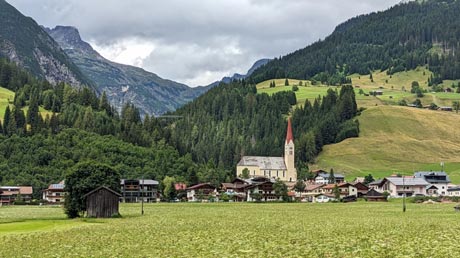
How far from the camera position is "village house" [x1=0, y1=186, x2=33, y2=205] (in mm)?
171375

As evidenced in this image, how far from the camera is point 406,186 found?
608 ft

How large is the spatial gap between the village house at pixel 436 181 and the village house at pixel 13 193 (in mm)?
118114

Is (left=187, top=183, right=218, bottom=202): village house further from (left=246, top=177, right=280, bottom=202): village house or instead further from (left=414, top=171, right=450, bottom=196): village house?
(left=414, top=171, right=450, bottom=196): village house

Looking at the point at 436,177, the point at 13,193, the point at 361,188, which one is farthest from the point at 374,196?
the point at 13,193

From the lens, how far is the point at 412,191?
186m

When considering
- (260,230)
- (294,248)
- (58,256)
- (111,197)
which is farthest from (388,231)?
(111,197)

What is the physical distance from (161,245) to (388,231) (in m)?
20.2

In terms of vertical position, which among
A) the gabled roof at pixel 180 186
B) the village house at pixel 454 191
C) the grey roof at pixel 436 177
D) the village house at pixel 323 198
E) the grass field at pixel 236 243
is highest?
the grey roof at pixel 436 177

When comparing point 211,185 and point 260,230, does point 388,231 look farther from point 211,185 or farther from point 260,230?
point 211,185

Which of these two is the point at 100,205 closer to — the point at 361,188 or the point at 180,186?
the point at 180,186

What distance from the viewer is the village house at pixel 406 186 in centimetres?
18525

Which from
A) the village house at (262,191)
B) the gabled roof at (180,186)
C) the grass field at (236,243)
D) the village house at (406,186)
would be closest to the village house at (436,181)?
the village house at (406,186)

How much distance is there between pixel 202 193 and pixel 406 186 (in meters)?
61.7

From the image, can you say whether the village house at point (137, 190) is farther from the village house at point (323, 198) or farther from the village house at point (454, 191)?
the village house at point (454, 191)
